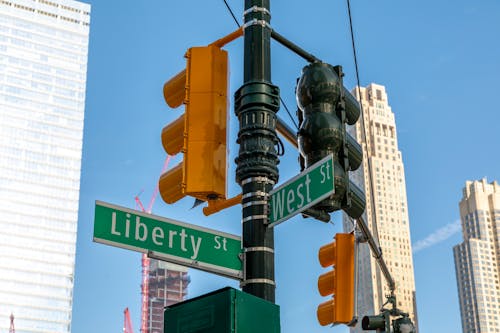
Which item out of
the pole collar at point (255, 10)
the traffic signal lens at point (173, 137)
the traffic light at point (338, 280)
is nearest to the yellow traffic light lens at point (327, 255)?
the traffic light at point (338, 280)

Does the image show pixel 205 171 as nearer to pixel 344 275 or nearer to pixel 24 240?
pixel 344 275

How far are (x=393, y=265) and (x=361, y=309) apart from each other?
50.1 feet

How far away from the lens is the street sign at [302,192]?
25.8 ft

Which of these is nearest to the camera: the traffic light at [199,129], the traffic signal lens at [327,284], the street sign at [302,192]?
the street sign at [302,192]

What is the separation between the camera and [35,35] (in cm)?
19425

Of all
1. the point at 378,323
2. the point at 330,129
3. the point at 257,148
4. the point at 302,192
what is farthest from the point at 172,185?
the point at 378,323

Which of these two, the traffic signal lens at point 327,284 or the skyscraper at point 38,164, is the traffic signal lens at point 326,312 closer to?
the traffic signal lens at point 327,284

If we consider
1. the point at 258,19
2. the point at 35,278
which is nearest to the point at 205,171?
the point at 258,19

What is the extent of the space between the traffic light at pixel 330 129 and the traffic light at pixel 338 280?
1.79ft

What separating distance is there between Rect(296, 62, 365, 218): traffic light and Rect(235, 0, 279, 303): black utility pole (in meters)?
0.37

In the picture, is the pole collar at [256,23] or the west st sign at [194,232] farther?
the pole collar at [256,23]

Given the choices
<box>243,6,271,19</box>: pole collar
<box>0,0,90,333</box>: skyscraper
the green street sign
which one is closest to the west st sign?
the green street sign

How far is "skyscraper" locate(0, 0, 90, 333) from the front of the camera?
17150 cm

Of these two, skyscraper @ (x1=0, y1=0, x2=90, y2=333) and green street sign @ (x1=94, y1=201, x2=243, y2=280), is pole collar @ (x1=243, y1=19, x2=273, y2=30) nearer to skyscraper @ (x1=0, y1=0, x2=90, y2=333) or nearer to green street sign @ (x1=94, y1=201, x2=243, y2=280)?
green street sign @ (x1=94, y1=201, x2=243, y2=280)
